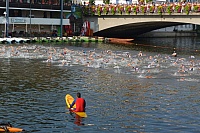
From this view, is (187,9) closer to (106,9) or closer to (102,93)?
(106,9)

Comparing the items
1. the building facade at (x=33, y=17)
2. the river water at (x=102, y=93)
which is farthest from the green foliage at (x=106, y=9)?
the river water at (x=102, y=93)

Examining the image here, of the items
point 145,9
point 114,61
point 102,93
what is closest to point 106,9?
point 145,9

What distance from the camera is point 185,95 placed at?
136 feet

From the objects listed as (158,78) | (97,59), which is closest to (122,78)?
(158,78)

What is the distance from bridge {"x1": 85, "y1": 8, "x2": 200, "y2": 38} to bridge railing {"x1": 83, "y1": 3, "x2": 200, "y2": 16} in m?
0.52

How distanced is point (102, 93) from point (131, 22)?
70894mm

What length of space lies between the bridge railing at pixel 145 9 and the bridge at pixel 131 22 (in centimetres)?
52

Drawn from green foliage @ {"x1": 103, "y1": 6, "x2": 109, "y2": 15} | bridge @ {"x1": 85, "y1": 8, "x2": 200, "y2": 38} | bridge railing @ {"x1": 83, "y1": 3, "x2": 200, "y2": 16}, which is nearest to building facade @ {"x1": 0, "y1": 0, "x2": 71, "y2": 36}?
bridge railing @ {"x1": 83, "y1": 3, "x2": 200, "y2": 16}

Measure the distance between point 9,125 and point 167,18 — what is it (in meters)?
78.7

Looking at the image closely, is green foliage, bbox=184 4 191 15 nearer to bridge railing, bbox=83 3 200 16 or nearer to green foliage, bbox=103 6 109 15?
bridge railing, bbox=83 3 200 16

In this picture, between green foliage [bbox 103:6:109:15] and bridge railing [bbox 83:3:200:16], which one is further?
green foliage [bbox 103:6:109:15]

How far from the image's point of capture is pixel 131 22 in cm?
11119

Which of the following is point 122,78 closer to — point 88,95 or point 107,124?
point 88,95

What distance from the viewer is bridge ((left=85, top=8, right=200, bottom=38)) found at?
101000mm
